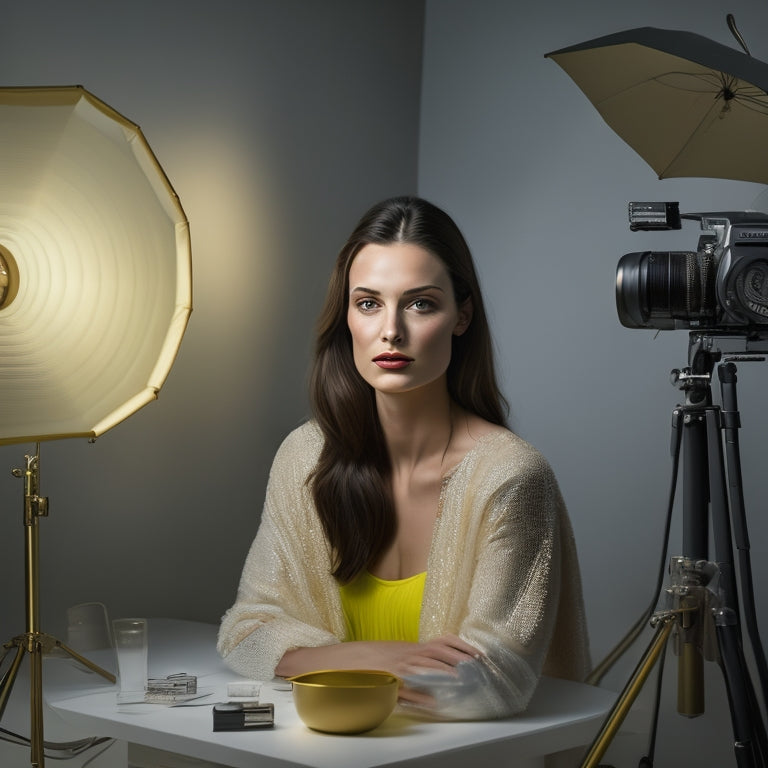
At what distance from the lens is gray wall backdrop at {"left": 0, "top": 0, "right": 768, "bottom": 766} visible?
2246 mm

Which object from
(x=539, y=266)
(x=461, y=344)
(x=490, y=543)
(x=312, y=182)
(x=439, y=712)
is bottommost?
(x=439, y=712)

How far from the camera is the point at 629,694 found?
56.2 inches

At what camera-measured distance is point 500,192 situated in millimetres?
2895

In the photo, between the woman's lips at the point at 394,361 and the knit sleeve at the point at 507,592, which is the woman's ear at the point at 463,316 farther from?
the knit sleeve at the point at 507,592

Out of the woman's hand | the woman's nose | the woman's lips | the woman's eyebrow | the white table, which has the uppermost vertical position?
the woman's eyebrow

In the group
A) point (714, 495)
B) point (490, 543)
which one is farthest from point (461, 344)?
point (714, 495)

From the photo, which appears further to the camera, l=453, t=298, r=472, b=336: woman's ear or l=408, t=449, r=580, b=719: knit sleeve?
l=453, t=298, r=472, b=336: woman's ear

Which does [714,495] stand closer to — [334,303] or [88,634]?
[334,303]

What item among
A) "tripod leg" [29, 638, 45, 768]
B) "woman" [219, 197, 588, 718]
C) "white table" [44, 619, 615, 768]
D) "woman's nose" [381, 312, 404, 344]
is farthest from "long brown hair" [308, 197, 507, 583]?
"tripod leg" [29, 638, 45, 768]

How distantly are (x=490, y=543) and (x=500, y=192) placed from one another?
1.39m

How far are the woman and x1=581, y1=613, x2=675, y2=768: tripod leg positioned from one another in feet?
0.62

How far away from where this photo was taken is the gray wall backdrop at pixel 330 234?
225cm

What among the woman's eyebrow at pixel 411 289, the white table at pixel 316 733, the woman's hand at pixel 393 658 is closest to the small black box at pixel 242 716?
the white table at pixel 316 733

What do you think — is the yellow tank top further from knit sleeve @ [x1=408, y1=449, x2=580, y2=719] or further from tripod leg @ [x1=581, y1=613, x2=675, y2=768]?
tripod leg @ [x1=581, y1=613, x2=675, y2=768]
